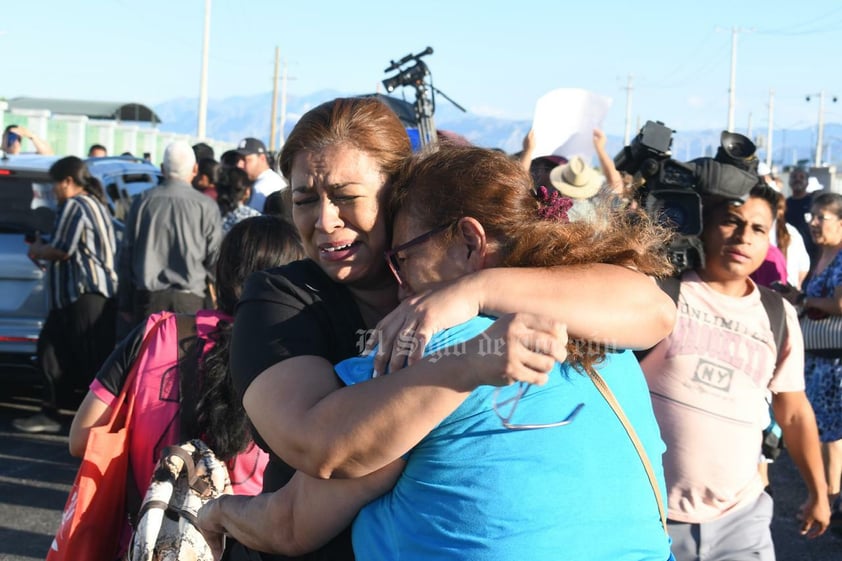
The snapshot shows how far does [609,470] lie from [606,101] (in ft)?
12.3

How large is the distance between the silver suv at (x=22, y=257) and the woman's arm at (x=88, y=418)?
468 centimetres

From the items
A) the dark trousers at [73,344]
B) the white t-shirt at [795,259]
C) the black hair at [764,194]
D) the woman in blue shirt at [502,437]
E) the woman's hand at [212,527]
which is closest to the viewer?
the woman in blue shirt at [502,437]

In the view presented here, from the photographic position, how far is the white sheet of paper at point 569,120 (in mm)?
5242

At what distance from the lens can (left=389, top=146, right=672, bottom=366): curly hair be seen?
6.11ft

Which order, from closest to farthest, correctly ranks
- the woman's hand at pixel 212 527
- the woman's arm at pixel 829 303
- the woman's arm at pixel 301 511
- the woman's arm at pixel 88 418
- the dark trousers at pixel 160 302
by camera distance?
the woman's arm at pixel 301 511 → the woman's hand at pixel 212 527 → the woman's arm at pixel 88 418 → the woman's arm at pixel 829 303 → the dark trousers at pixel 160 302

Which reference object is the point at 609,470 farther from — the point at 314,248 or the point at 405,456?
the point at 314,248

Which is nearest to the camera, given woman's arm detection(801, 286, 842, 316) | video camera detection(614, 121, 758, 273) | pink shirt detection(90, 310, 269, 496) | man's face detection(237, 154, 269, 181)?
pink shirt detection(90, 310, 269, 496)

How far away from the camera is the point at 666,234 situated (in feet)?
7.04

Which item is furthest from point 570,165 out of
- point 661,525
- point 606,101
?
point 661,525

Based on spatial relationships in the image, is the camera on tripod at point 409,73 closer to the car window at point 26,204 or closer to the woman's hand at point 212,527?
the car window at point 26,204

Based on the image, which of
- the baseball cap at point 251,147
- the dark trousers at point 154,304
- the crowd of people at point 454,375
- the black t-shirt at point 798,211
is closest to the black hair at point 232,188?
the baseball cap at point 251,147

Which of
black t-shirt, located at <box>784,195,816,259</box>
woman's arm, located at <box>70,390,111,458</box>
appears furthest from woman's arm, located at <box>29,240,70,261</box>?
black t-shirt, located at <box>784,195,816,259</box>

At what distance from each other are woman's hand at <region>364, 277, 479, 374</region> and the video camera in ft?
5.48

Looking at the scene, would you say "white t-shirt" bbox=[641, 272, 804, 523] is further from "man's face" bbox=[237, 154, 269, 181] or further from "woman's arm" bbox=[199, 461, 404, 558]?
"man's face" bbox=[237, 154, 269, 181]
